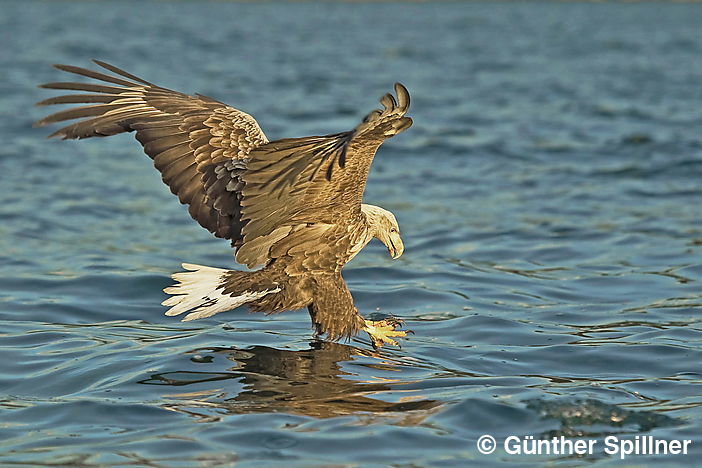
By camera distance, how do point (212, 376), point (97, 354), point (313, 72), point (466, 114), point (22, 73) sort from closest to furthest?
1. point (212, 376)
2. point (97, 354)
3. point (466, 114)
4. point (22, 73)
5. point (313, 72)

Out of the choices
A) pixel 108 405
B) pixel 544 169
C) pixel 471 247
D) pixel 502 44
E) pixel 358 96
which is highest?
pixel 502 44

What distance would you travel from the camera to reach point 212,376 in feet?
17.6

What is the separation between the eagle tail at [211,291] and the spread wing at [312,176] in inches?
5.5

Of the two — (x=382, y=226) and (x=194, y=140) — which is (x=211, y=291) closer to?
(x=194, y=140)

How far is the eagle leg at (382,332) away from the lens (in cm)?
598

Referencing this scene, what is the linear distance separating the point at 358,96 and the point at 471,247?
9.01 meters

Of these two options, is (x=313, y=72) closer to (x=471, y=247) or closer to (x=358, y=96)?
(x=358, y=96)

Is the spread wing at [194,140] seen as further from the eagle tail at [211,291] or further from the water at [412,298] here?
the water at [412,298]

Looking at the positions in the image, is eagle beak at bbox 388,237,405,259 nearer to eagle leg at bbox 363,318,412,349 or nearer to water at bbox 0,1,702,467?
eagle leg at bbox 363,318,412,349

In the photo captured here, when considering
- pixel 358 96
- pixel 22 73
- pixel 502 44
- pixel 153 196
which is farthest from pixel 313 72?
pixel 153 196

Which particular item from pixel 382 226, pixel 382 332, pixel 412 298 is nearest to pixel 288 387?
pixel 382 332

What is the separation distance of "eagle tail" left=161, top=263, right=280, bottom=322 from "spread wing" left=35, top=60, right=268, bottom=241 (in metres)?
0.23

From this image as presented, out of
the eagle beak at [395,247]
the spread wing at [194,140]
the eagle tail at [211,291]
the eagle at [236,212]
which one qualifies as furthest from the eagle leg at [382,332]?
the spread wing at [194,140]

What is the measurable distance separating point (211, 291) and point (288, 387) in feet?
2.45
